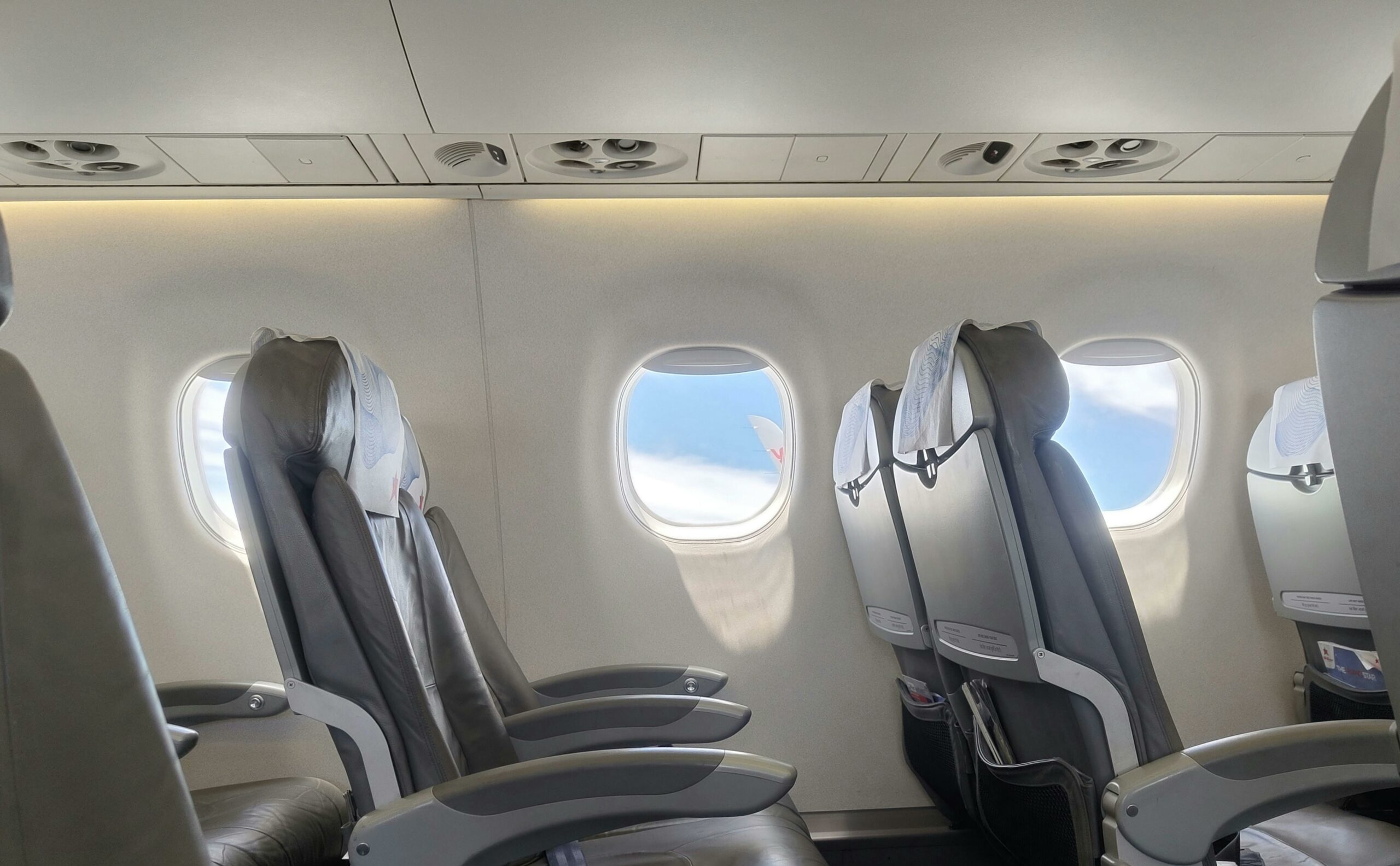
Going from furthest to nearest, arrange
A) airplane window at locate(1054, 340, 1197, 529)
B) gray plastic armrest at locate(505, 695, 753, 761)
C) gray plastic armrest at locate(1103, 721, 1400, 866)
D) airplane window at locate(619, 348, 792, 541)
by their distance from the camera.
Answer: airplane window at locate(1054, 340, 1197, 529) < airplane window at locate(619, 348, 792, 541) < gray plastic armrest at locate(505, 695, 753, 761) < gray plastic armrest at locate(1103, 721, 1400, 866)

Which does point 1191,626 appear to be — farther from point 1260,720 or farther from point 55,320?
point 55,320

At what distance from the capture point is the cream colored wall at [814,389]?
115 inches

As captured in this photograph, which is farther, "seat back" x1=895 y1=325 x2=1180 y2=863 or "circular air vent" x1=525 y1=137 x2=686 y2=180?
"circular air vent" x1=525 y1=137 x2=686 y2=180

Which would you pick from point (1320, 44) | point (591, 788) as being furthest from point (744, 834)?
point (1320, 44)

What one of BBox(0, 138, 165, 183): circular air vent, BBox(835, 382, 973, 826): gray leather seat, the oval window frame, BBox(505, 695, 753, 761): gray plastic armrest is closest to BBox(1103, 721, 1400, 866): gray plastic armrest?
BBox(835, 382, 973, 826): gray leather seat

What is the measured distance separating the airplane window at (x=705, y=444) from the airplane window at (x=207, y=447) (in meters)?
1.34

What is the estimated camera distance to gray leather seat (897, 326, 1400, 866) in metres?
1.38

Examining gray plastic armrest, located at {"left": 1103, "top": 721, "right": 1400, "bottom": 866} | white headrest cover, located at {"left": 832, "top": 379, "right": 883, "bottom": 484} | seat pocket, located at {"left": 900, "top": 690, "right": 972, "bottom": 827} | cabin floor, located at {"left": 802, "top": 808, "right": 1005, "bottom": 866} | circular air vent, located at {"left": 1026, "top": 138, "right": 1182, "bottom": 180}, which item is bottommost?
cabin floor, located at {"left": 802, "top": 808, "right": 1005, "bottom": 866}

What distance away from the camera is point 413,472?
2.25 meters

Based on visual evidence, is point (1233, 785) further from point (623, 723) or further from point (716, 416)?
point (716, 416)

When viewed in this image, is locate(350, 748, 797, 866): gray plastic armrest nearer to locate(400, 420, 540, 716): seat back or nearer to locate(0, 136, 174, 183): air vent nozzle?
locate(400, 420, 540, 716): seat back

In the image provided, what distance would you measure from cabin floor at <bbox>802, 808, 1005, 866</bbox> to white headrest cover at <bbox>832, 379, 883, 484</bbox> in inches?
45.1

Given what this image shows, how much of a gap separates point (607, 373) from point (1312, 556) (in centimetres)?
229

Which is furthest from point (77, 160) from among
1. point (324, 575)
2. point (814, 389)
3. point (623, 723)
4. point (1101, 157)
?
point (1101, 157)
